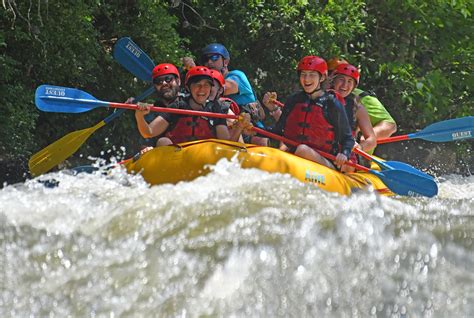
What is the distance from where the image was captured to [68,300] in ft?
12.7

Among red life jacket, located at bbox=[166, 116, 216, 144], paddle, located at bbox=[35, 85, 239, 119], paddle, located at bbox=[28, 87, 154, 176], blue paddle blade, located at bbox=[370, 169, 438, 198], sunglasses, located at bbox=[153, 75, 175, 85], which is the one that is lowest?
blue paddle blade, located at bbox=[370, 169, 438, 198]

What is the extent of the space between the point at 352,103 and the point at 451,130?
0.87m

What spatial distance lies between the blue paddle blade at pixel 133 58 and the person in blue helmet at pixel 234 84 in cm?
49

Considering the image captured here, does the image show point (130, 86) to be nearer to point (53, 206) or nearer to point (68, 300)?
point (53, 206)

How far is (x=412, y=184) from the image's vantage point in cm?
667

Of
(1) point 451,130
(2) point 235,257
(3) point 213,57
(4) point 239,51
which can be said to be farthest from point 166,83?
(4) point 239,51

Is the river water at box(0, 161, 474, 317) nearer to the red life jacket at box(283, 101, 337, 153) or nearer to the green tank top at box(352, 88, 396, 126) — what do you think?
the red life jacket at box(283, 101, 337, 153)

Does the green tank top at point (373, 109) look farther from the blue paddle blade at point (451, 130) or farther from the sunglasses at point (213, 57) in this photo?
the sunglasses at point (213, 57)

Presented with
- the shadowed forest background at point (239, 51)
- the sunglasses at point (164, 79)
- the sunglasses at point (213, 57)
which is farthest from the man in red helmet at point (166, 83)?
the shadowed forest background at point (239, 51)

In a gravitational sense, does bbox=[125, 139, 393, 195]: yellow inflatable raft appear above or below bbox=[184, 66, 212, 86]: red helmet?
below

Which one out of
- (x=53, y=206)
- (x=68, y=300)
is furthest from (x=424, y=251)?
(x=53, y=206)

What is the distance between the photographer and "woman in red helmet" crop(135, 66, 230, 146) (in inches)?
257

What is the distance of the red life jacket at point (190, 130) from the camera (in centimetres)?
653

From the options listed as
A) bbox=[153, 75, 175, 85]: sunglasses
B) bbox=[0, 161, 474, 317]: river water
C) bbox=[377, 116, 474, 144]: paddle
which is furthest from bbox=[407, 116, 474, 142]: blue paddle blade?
bbox=[0, 161, 474, 317]: river water
